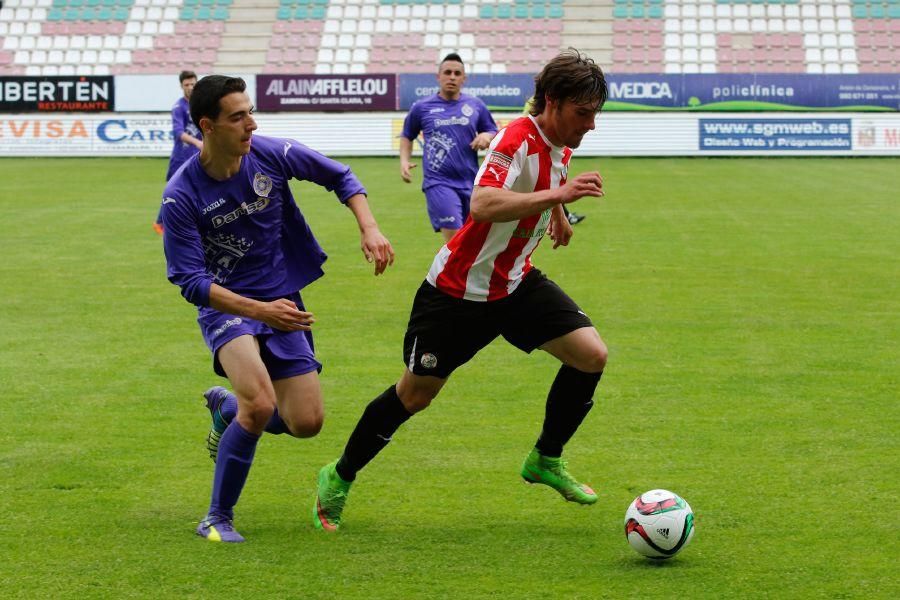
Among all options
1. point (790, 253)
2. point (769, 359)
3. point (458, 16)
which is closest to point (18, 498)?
point (769, 359)

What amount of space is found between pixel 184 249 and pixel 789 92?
31326mm

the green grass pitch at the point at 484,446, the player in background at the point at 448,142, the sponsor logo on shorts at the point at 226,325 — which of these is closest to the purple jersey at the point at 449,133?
the player in background at the point at 448,142

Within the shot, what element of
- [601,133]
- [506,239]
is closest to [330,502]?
[506,239]

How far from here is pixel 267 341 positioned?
17.8 ft

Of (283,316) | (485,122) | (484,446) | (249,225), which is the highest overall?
(485,122)

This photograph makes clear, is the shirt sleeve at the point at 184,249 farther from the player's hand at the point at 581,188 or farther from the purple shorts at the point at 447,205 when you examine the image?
the purple shorts at the point at 447,205

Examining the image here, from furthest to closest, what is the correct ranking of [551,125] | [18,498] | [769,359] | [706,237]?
[706,237]
[769,359]
[18,498]
[551,125]

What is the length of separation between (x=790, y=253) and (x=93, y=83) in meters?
25.0

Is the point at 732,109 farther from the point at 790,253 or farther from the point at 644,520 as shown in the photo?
the point at 644,520

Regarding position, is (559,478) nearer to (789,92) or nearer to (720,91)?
(720,91)

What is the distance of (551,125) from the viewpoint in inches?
210

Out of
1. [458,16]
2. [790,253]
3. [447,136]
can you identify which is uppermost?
[458,16]

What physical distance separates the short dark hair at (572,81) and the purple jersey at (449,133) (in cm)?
667

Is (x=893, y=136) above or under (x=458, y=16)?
under
